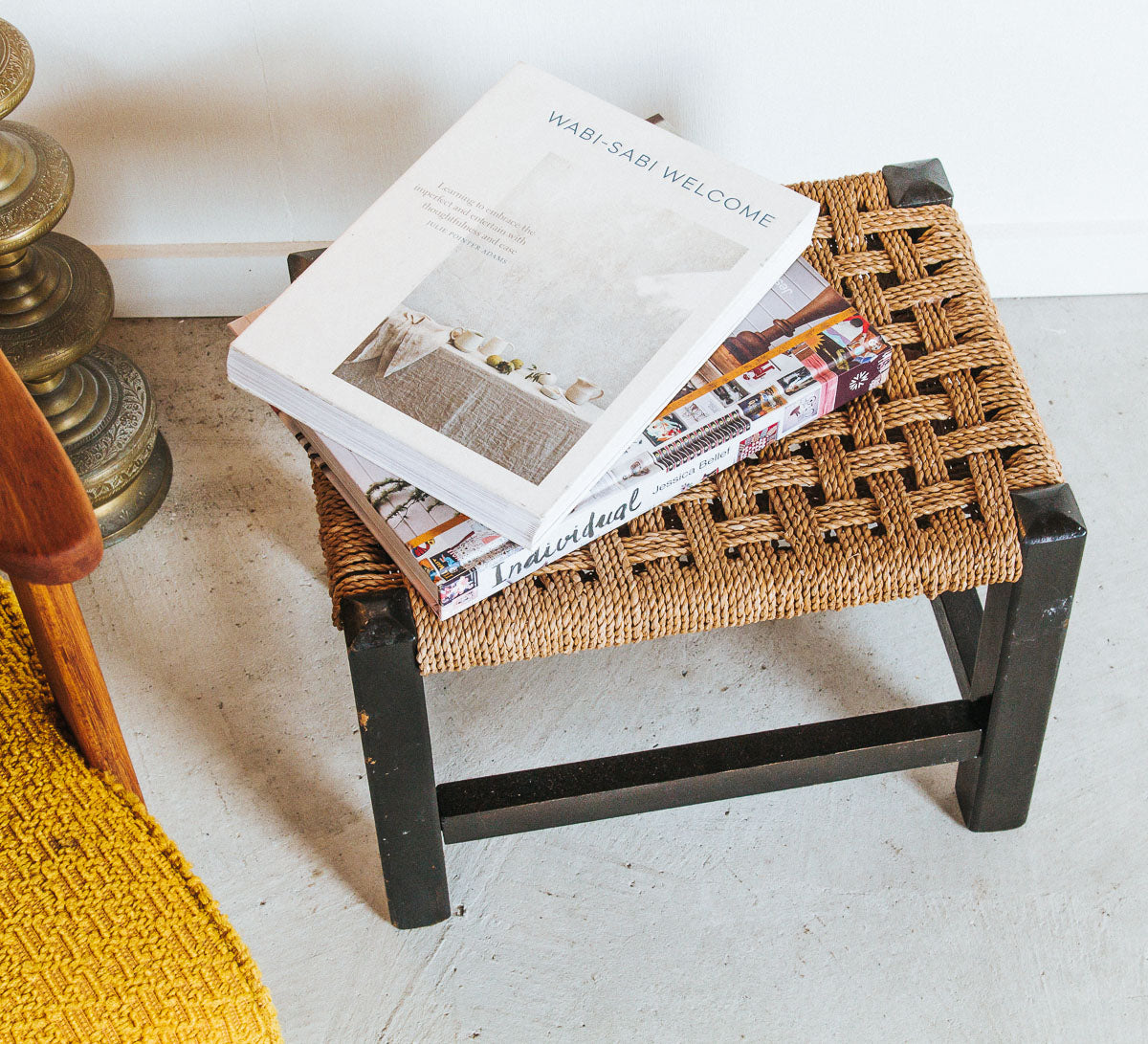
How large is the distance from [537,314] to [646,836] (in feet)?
1.61

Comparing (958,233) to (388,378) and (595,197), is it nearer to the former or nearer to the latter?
(595,197)

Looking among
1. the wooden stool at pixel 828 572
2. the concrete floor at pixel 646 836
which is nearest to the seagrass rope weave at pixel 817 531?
the wooden stool at pixel 828 572

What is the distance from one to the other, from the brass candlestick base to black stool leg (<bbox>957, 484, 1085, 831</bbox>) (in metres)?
0.70

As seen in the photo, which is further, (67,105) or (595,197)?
→ (67,105)

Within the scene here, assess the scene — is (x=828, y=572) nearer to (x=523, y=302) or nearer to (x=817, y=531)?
(x=817, y=531)

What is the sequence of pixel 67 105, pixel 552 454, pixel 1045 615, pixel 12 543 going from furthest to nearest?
pixel 67 105
pixel 1045 615
pixel 552 454
pixel 12 543

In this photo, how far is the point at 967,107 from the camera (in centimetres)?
117

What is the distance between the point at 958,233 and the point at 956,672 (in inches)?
14.4

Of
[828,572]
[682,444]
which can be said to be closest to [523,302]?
[682,444]

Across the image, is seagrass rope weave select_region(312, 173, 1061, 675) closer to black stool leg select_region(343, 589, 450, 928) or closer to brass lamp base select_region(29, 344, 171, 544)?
black stool leg select_region(343, 589, 450, 928)

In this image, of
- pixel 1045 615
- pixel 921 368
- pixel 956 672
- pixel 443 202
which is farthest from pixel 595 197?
pixel 956 672

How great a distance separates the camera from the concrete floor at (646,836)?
3.04 feet

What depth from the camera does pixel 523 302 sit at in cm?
72

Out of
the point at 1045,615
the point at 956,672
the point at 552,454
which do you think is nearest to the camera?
the point at 552,454
